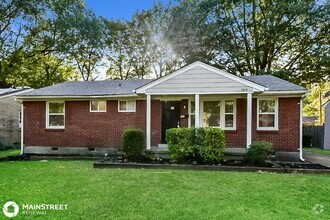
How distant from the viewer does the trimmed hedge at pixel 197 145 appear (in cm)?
941

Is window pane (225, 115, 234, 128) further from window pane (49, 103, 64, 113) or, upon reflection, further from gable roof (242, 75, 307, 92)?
window pane (49, 103, 64, 113)

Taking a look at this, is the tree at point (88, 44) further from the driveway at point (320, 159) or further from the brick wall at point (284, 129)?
the driveway at point (320, 159)

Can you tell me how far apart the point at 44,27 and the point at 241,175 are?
17202mm

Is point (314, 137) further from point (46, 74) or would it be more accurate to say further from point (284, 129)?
point (46, 74)

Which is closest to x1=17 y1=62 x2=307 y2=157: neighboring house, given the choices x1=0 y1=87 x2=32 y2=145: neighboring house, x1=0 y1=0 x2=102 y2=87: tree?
x1=0 y1=0 x2=102 y2=87: tree

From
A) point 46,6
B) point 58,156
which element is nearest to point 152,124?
point 58,156

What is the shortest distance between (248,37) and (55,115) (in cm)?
1715

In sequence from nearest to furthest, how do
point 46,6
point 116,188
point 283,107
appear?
point 116,188
point 283,107
point 46,6

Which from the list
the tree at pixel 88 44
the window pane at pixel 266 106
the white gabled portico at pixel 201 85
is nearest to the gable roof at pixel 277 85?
the window pane at pixel 266 106

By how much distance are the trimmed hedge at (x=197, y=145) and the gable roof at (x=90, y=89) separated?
353 centimetres

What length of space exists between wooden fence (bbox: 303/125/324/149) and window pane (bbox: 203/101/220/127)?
10.6 meters

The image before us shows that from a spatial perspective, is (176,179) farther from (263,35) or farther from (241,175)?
(263,35)

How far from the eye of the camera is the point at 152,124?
1226 centimetres

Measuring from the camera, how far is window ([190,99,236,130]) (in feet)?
38.2
